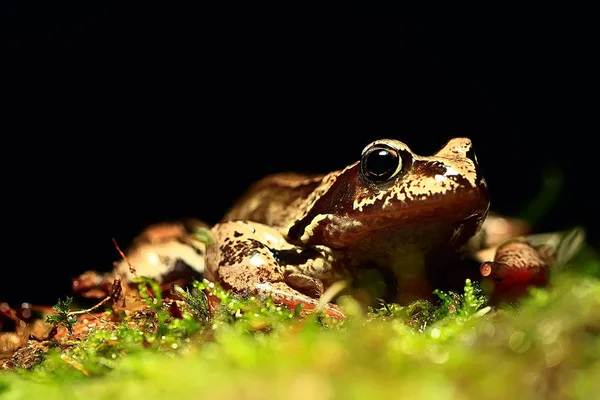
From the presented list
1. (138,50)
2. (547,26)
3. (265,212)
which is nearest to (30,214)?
(138,50)

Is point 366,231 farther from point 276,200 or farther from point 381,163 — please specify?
point 276,200

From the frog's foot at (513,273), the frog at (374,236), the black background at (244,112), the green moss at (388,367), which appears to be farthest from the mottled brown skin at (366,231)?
the black background at (244,112)

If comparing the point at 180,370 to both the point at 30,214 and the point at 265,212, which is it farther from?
the point at 30,214

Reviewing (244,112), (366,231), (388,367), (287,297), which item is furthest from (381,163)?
A: (244,112)

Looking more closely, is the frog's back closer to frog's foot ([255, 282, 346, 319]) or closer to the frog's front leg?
the frog's front leg

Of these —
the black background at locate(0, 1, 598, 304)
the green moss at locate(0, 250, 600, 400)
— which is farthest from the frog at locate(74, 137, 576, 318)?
the black background at locate(0, 1, 598, 304)
